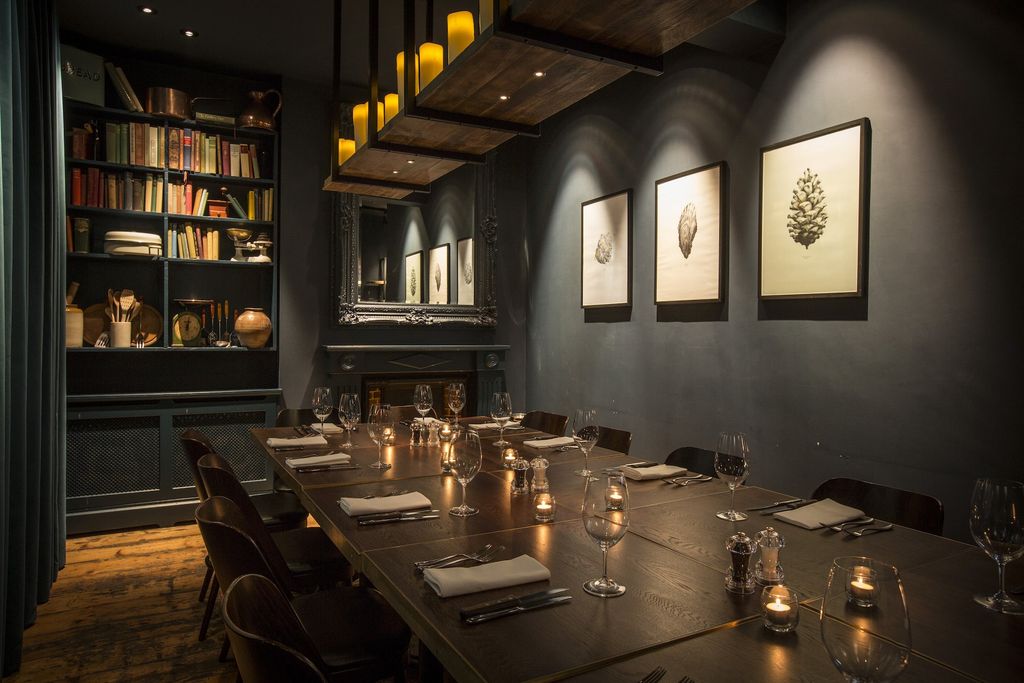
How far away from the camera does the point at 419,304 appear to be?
206 inches

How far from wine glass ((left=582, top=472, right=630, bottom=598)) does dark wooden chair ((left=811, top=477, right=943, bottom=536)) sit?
1110mm

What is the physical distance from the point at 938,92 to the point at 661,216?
169 centimetres

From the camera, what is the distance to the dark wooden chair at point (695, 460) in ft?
8.13

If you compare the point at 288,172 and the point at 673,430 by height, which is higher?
the point at 288,172

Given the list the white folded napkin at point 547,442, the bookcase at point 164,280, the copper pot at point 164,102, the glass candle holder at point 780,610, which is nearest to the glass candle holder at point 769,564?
the glass candle holder at point 780,610

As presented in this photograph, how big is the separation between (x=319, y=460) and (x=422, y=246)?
314 centimetres

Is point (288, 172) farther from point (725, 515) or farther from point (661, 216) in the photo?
point (725, 515)

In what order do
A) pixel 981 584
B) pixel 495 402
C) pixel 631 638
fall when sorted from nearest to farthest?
pixel 631 638 < pixel 981 584 < pixel 495 402

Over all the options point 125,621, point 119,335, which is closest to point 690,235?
point 125,621

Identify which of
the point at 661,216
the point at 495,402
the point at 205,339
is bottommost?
the point at 495,402

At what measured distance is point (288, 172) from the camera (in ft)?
15.6

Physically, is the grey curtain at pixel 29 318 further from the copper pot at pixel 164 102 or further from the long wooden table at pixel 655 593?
the long wooden table at pixel 655 593

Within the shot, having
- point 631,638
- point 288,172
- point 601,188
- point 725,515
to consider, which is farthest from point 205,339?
point 631,638

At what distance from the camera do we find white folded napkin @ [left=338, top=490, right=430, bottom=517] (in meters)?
1.73
